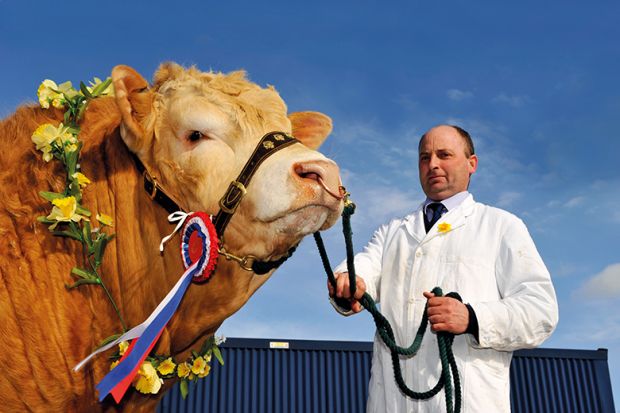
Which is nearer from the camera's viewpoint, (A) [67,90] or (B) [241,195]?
(B) [241,195]

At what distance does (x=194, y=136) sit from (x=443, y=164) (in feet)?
6.02

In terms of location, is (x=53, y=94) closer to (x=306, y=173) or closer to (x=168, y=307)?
(x=168, y=307)

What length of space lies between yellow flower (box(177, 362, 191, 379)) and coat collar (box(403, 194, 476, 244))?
5.78 feet

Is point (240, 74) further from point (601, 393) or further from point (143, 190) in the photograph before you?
point (601, 393)

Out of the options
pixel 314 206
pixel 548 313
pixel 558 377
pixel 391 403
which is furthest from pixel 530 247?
pixel 558 377

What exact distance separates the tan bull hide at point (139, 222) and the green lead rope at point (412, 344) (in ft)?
1.25

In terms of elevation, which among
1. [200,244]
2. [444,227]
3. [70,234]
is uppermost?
[444,227]

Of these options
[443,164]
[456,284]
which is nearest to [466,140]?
[443,164]

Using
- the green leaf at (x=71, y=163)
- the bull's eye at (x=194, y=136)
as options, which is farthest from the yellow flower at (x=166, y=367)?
the bull's eye at (x=194, y=136)

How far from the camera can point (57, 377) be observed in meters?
3.21

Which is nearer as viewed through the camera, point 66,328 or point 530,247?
point 66,328

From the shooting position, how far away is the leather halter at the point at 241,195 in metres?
3.09

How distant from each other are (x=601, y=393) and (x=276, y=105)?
18.1m

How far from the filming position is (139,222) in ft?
11.4
